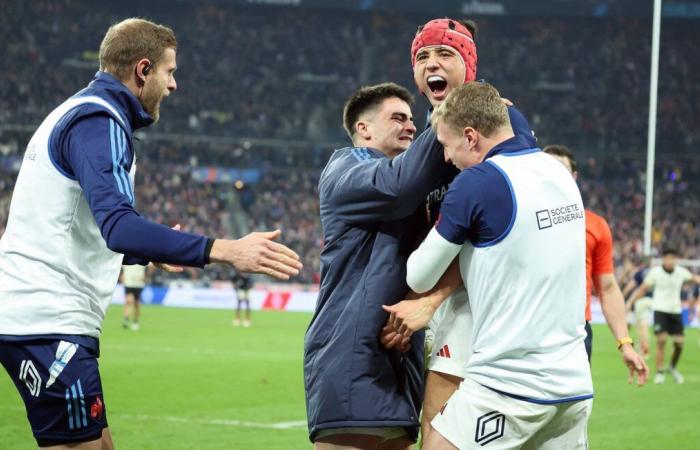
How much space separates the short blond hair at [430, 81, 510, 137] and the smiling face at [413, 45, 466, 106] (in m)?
0.39

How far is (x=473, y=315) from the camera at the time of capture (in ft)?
12.7

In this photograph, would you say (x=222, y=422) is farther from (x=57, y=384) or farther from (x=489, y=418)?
(x=489, y=418)

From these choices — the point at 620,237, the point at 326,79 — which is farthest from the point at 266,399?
the point at 326,79

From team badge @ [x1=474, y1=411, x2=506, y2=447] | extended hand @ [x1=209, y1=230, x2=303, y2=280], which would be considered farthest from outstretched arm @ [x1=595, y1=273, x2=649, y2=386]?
extended hand @ [x1=209, y1=230, x2=303, y2=280]

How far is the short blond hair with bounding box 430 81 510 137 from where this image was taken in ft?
12.1

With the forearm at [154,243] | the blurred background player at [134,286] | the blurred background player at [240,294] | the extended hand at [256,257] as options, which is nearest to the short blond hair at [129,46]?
the forearm at [154,243]

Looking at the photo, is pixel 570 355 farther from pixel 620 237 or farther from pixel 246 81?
pixel 246 81

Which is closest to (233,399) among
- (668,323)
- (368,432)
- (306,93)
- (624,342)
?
(624,342)

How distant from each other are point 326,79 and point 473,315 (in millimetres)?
50999

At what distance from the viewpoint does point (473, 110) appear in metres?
3.71

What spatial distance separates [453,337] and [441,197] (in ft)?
1.87

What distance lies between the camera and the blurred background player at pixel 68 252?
394cm

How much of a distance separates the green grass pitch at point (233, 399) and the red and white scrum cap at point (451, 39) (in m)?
5.94

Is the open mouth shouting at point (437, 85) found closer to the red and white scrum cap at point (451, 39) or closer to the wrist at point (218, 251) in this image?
the red and white scrum cap at point (451, 39)
